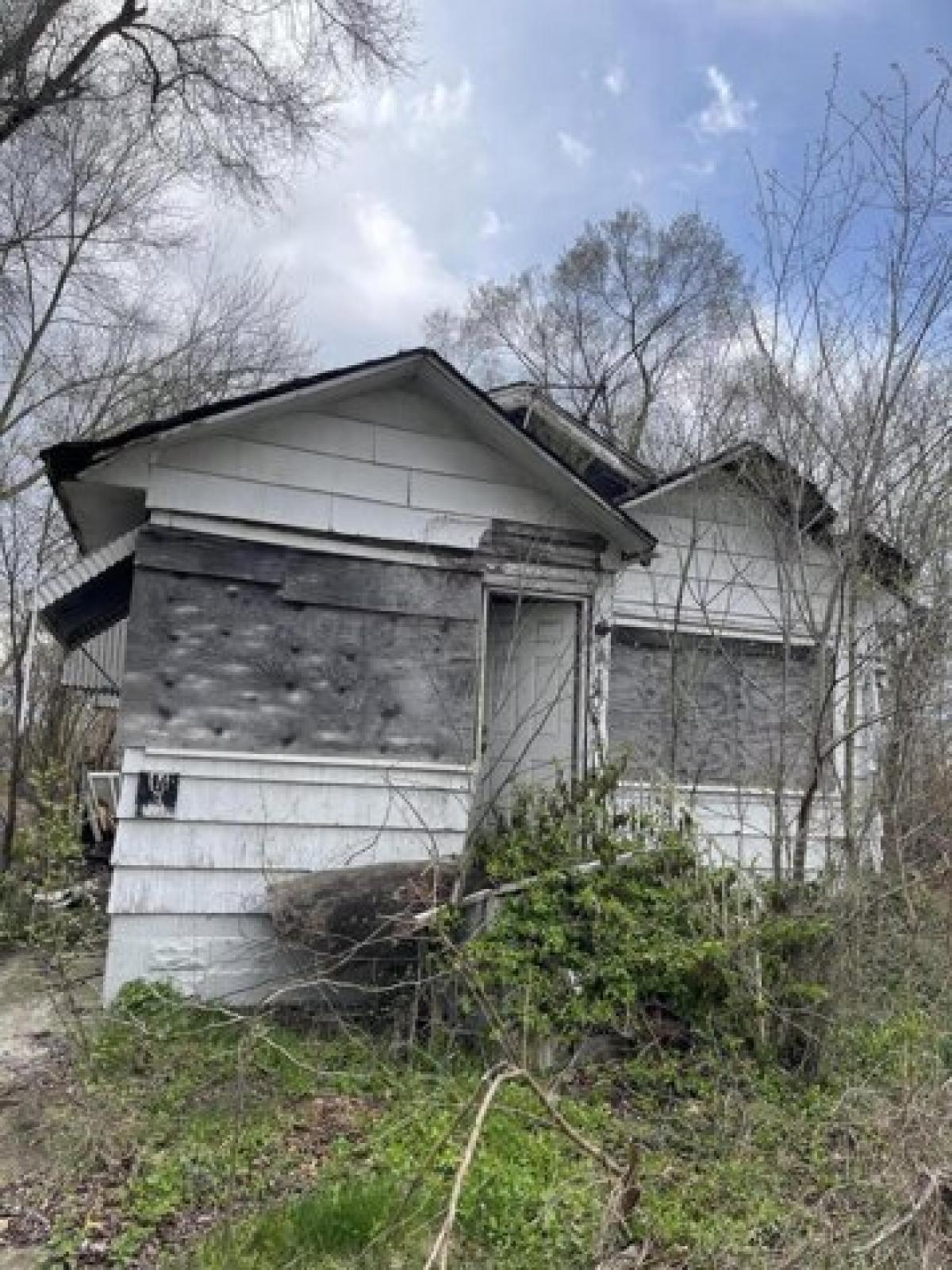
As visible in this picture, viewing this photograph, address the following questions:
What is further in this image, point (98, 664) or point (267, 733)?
point (98, 664)

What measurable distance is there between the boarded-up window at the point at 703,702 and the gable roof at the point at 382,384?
116 cm

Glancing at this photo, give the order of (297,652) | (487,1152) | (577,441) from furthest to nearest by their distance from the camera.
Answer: (577,441) → (297,652) → (487,1152)

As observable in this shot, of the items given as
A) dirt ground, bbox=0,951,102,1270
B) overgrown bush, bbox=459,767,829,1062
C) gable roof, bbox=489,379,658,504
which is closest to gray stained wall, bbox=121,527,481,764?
overgrown bush, bbox=459,767,829,1062

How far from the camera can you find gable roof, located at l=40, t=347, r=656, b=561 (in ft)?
21.0

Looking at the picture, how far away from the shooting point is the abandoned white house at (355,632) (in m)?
6.50

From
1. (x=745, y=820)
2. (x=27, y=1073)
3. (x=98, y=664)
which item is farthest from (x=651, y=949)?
(x=98, y=664)

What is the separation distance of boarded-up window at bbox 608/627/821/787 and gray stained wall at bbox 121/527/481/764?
180 centimetres

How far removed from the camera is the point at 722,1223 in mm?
3740

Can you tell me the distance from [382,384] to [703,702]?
→ 158 inches

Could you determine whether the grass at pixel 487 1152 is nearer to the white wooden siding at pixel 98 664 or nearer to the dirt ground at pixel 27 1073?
the dirt ground at pixel 27 1073

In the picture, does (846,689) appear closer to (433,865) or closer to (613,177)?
(433,865)

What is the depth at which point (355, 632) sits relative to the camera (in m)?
7.16

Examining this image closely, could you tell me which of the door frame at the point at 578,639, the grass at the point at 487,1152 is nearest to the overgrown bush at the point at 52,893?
the grass at the point at 487,1152

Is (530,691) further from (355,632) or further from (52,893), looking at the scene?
(52,893)
